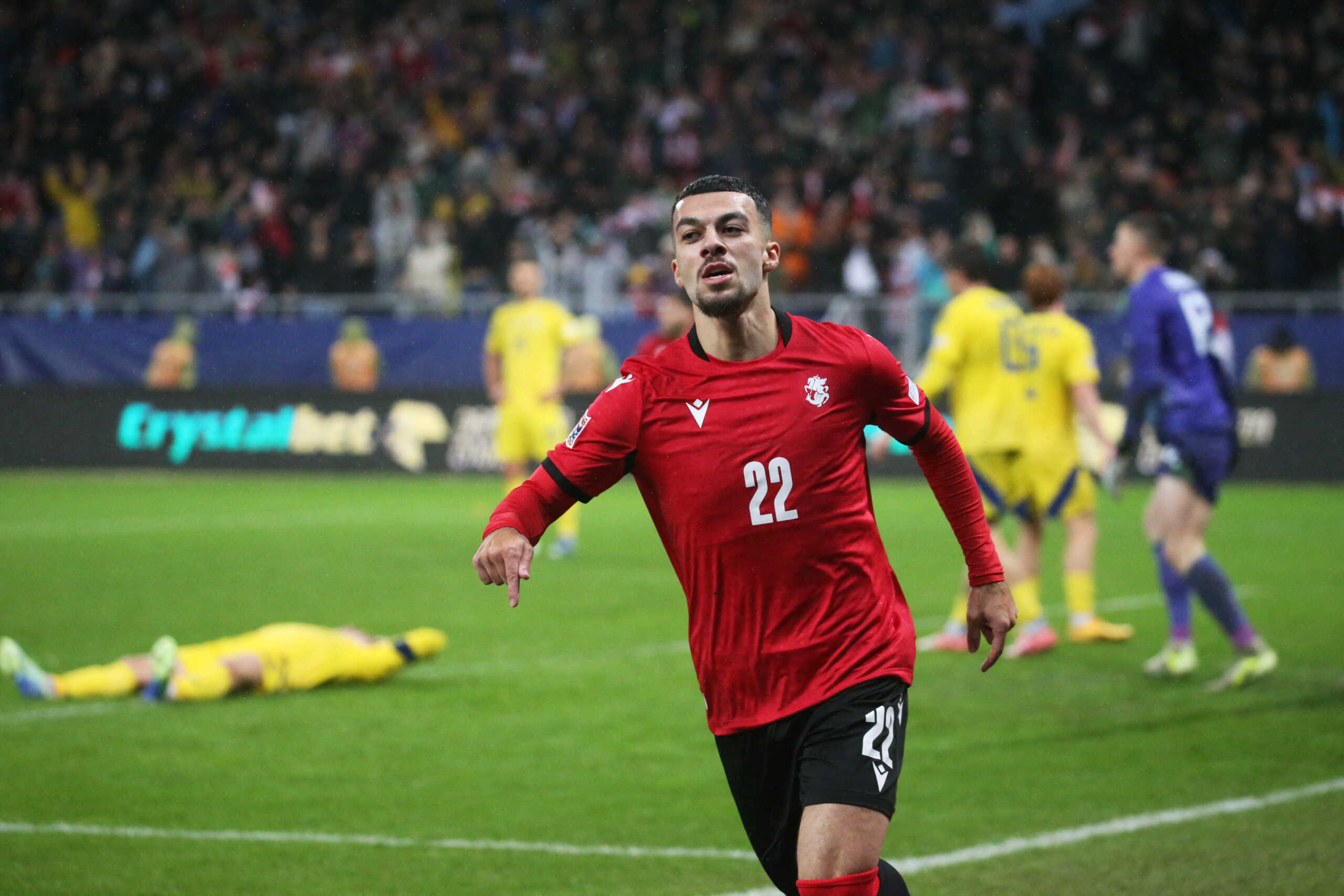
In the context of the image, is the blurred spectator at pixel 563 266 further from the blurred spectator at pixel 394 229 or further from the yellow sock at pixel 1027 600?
the yellow sock at pixel 1027 600

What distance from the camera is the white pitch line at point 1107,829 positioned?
5.59 m

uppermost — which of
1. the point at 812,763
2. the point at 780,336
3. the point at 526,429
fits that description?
the point at 780,336

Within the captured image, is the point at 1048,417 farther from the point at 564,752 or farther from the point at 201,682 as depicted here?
the point at 201,682

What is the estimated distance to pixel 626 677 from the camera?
29.7 ft

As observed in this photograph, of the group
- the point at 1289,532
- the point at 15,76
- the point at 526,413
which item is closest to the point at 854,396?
the point at 526,413

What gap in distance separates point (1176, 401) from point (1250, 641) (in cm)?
127

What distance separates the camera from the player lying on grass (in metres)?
8.20

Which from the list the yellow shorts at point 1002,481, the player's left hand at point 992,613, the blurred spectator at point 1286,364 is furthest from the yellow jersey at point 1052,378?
the blurred spectator at point 1286,364

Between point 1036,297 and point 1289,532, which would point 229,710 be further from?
point 1289,532

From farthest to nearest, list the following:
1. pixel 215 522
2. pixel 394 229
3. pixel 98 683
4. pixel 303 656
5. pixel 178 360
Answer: pixel 394 229
pixel 178 360
pixel 215 522
pixel 303 656
pixel 98 683

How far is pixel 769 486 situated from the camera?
13.3 feet

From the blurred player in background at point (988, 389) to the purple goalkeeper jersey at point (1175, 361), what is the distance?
4.19 ft

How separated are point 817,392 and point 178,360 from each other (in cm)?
2131

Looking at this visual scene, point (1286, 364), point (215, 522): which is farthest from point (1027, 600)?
point (1286, 364)
